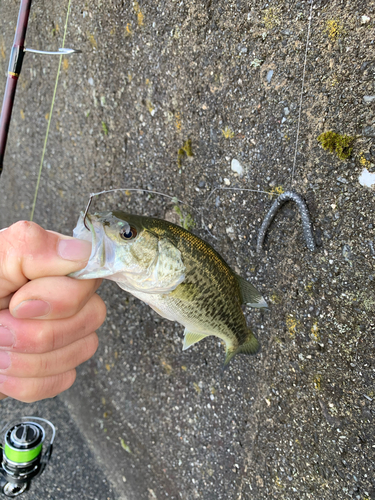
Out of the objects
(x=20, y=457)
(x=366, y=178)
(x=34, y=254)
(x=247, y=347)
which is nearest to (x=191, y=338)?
→ (x=247, y=347)

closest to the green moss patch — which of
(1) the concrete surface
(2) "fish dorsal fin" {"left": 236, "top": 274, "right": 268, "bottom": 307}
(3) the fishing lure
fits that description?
(1) the concrete surface

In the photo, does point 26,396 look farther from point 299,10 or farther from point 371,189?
point 299,10

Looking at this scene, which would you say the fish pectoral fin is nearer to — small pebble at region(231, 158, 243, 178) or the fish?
the fish

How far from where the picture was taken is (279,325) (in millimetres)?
2205

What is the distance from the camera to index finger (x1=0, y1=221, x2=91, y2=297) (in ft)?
4.75

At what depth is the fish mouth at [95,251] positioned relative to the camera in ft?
5.09

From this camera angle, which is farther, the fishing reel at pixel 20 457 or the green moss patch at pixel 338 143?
the fishing reel at pixel 20 457

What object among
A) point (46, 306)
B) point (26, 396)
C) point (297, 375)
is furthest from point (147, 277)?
point (297, 375)

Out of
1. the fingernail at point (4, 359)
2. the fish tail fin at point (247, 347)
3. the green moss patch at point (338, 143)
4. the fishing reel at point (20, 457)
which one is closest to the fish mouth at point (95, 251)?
the fingernail at point (4, 359)

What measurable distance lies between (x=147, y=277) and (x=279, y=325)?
1.00 metres

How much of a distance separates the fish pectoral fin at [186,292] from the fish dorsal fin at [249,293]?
0.31 meters

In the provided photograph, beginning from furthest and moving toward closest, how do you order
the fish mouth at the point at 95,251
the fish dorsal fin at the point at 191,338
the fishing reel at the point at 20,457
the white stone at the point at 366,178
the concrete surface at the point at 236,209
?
the fishing reel at the point at 20,457 < the fish dorsal fin at the point at 191,338 < the concrete surface at the point at 236,209 < the white stone at the point at 366,178 < the fish mouth at the point at 95,251

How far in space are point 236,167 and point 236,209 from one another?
0.92 feet

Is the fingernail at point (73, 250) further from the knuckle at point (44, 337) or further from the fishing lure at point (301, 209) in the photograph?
the fishing lure at point (301, 209)
